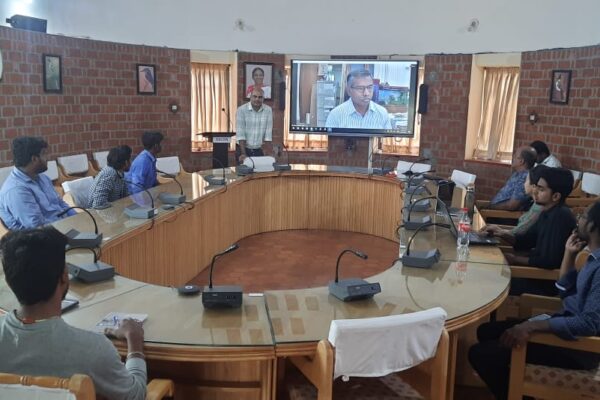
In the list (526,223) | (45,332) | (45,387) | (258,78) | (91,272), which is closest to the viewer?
(45,387)

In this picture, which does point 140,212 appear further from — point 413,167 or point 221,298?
point 413,167

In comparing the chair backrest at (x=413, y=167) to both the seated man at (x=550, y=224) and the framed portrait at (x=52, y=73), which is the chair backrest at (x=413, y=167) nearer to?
the seated man at (x=550, y=224)

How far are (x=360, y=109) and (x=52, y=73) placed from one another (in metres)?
4.00

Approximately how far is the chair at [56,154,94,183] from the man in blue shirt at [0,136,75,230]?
2554mm

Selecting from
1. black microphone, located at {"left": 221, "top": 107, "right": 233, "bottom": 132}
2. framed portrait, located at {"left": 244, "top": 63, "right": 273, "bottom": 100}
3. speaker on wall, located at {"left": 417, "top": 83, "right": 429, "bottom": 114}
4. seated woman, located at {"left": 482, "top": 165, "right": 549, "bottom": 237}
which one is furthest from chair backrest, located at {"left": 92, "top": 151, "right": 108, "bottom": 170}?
seated woman, located at {"left": 482, "top": 165, "right": 549, "bottom": 237}

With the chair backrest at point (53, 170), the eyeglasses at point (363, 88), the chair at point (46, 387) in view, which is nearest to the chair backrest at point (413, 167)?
the eyeglasses at point (363, 88)

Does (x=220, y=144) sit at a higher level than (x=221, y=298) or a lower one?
higher

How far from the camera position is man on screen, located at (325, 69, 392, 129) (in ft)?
26.1

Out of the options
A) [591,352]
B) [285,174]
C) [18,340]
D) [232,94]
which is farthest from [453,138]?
[18,340]

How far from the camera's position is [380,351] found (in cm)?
196

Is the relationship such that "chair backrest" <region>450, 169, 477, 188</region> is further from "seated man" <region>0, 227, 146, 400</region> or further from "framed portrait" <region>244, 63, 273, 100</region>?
"seated man" <region>0, 227, 146, 400</region>

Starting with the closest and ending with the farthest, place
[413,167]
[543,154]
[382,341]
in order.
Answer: [382,341], [543,154], [413,167]

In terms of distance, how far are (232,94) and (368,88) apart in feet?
6.60

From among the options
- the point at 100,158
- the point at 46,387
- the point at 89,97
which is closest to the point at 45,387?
the point at 46,387
